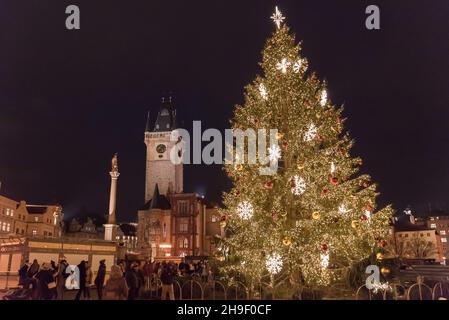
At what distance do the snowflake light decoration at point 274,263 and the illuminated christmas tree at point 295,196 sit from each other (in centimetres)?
4

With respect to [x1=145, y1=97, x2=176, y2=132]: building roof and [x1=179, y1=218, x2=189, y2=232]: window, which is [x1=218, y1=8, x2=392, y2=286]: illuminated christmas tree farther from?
[x1=145, y1=97, x2=176, y2=132]: building roof

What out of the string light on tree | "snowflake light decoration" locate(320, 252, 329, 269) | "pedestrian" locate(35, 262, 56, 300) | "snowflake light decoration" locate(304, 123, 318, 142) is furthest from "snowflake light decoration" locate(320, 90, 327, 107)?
"pedestrian" locate(35, 262, 56, 300)

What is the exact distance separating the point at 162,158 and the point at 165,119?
1254cm

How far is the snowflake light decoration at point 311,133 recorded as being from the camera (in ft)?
55.2

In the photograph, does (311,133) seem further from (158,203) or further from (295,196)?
(158,203)

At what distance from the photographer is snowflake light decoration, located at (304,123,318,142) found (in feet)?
55.2

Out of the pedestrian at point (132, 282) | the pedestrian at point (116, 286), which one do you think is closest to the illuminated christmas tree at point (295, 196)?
the pedestrian at point (132, 282)

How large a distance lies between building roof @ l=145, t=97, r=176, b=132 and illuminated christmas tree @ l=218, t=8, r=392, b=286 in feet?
271

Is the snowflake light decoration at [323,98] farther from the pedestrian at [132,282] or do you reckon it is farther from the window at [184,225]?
the window at [184,225]

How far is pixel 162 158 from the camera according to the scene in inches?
3716

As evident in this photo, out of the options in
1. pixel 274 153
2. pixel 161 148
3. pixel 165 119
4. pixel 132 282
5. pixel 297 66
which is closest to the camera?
pixel 132 282

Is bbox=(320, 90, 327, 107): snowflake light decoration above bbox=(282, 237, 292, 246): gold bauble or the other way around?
above

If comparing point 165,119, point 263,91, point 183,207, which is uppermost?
point 165,119

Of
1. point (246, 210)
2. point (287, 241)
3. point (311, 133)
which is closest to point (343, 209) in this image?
point (287, 241)
